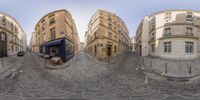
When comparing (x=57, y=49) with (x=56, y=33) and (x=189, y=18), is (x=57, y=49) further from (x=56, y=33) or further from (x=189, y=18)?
(x=189, y=18)

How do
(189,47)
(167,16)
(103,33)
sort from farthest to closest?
1. (103,33)
2. (167,16)
3. (189,47)

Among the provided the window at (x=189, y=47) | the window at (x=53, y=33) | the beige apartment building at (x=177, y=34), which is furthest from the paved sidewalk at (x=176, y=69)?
the window at (x=53, y=33)

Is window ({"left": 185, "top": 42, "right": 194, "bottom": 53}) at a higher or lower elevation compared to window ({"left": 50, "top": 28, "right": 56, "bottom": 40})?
lower

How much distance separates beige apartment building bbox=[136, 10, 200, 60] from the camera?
2189 cm

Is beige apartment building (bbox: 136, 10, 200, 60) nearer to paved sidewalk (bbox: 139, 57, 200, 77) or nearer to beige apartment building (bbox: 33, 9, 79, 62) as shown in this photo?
paved sidewalk (bbox: 139, 57, 200, 77)

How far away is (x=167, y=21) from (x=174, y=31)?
2005 millimetres

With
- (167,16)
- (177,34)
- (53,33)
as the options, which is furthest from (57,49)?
(167,16)

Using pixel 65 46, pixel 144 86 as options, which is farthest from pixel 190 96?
pixel 65 46

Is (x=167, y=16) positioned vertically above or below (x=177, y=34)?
above

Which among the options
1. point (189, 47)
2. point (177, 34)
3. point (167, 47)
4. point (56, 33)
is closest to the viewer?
point (56, 33)

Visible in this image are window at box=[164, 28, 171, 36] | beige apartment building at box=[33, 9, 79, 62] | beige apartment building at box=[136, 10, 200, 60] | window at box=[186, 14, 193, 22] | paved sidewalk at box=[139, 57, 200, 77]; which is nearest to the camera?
paved sidewalk at box=[139, 57, 200, 77]

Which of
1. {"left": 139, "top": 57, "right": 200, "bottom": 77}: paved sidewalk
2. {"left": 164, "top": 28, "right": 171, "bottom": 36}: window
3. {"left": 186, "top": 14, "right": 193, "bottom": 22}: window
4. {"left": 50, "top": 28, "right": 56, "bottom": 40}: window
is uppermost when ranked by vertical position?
{"left": 186, "top": 14, "right": 193, "bottom": 22}: window

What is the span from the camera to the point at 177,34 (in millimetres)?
22141

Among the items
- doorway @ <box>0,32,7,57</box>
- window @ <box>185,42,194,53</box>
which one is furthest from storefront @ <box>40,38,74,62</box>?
window @ <box>185,42,194,53</box>
